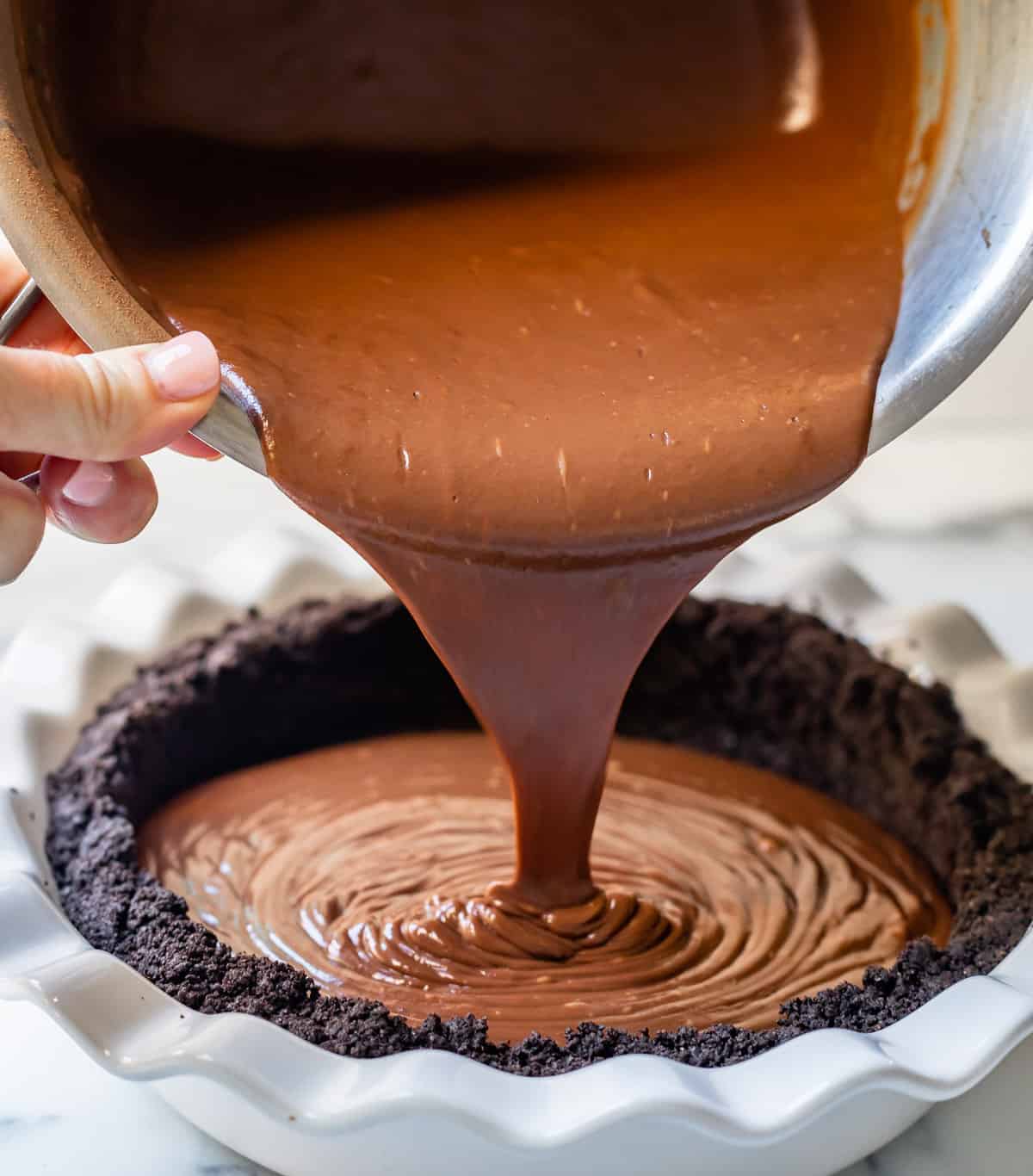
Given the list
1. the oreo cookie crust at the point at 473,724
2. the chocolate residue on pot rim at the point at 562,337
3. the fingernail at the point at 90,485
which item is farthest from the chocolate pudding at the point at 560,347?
the fingernail at the point at 90,485

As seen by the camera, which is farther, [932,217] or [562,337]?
[932,217]

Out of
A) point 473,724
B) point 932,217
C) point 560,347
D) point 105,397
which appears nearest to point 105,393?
point 105,397

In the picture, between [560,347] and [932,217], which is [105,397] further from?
[932,217]

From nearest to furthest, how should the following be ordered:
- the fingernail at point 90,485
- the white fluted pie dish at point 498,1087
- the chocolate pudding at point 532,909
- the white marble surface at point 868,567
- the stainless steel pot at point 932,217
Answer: the white fluted pie dish at point 498,1087
the stainless steel pot at point 932,217
the white marble surface at point 868,567
the chocolate pudding at point 532,909
the fingernail at point 90,485

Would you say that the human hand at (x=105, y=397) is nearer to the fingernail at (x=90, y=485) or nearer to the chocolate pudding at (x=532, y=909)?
the fingernail at (x=90, y=485)

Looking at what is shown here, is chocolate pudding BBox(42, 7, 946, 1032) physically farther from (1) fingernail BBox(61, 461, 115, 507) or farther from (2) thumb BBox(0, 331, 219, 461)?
(1) fingernail BBox(61, 461, 115, 507)
